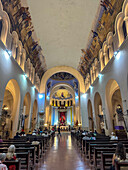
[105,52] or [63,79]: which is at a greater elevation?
[63,79]

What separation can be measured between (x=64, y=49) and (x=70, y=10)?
5.48 metres

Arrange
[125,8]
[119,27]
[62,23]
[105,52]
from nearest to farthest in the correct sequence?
[125,8] < [119,27] < [105,52] < [62,23]

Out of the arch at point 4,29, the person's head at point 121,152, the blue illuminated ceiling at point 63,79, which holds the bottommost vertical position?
the person's head at point 121,152

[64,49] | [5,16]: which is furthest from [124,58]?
[64,49]

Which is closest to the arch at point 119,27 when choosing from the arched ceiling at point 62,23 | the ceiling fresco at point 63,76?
the arched ceiling at point 62,23

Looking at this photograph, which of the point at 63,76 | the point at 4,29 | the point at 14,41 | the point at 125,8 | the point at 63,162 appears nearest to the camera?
the point at 63,162

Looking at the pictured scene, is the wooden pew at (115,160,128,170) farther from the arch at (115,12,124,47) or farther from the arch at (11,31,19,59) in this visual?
the arch at (11,31,19,59)

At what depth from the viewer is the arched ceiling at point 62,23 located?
1006 cm

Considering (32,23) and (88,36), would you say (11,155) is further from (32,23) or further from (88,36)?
(88,36)

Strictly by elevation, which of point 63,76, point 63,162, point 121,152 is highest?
point 63,76

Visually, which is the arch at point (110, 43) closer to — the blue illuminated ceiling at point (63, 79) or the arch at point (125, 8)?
the arch at point (125, 8)

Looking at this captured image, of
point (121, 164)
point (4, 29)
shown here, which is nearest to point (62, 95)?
point (4, 29)

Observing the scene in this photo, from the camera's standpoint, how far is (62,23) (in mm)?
11844

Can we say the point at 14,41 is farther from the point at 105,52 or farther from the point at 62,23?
the point at 105,52
